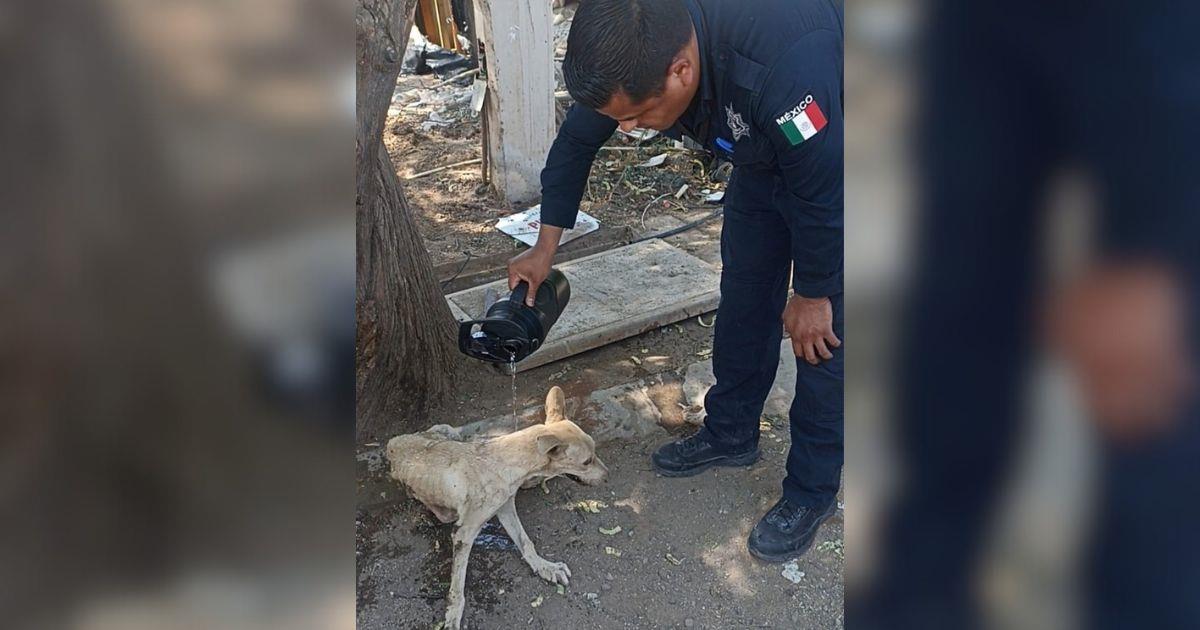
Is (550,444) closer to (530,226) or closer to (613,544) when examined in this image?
(613,544)

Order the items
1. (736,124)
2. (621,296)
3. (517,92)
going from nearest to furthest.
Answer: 1. (736,124)
2. (621,296)
3. (517,92)

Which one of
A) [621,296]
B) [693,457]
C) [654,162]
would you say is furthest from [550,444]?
[654,162]

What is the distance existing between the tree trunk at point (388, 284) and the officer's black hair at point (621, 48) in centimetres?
95

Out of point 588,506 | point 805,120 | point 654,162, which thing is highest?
point 805,120

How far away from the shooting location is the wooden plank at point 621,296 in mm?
4402

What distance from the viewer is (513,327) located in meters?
3.02

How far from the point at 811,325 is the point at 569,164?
3.19 ft

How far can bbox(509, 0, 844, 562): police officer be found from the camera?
2439 millimetres
